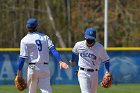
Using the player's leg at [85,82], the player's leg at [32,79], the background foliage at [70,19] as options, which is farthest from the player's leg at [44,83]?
the background foliage at [70,19]

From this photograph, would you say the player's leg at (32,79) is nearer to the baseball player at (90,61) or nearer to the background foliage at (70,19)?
the baseball player at (90,61)

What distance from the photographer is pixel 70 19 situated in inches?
1280

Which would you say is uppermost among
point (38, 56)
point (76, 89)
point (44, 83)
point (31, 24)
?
point (31, 24)

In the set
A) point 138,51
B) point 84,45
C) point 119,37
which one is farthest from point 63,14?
point 84,45

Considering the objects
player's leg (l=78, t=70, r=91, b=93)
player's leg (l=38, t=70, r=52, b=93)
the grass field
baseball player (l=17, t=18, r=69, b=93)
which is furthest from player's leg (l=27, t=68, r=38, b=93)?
the grass field

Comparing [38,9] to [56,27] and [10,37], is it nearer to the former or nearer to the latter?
[56,27]

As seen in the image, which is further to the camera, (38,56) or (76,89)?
(76,89)

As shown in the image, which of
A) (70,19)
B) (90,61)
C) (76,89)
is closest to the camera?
(90,61)

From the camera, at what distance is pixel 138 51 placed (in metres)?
18.2

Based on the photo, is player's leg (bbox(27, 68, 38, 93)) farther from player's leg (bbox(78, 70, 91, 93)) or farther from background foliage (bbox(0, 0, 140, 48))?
background foliage (bbox(0, 0, 140, 48))

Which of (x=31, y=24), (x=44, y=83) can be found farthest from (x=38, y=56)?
(x=31, y=24)

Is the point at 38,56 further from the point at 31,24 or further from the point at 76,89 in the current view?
the point at 76,89

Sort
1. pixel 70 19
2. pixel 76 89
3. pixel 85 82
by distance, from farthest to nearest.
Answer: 1. pixel 70 19
2. pixel 76 89
3. pixel 85 82

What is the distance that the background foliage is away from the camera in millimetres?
28891
